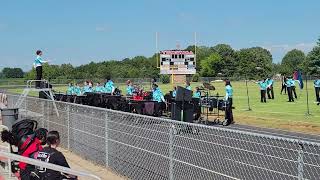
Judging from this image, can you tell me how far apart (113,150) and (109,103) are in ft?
42.1

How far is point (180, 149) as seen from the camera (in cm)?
874

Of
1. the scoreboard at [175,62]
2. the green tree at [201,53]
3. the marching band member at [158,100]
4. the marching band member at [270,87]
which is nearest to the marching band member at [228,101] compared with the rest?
the marching band member at [158,100]

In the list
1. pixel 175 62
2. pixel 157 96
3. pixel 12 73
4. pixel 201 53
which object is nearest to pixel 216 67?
pixel 201 53

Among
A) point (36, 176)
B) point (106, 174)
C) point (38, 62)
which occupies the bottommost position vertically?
point (106, 174)

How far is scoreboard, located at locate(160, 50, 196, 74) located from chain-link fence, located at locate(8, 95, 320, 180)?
45658 millimetres

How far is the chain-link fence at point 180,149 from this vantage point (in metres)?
7.03

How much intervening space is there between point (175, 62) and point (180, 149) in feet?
171

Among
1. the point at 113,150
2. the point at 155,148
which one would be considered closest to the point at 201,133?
the point at 155,148

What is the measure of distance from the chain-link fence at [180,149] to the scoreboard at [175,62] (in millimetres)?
45658

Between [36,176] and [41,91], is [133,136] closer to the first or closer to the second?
[36,176]

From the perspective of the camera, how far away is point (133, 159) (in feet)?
35.3

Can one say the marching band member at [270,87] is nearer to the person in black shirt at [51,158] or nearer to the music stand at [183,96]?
the music stand at [183,96]

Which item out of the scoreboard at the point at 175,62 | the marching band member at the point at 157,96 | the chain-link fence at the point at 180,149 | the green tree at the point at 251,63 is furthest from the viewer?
the green tree at the point at 251,63

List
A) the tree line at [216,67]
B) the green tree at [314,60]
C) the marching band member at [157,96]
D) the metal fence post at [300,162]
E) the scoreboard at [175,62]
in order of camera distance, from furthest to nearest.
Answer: the tree line at [216,67] < the green tree at [314,60] < the scoreboard at [175,62] < the marching band member at [157,96] < the metal fence post at [300,162]
